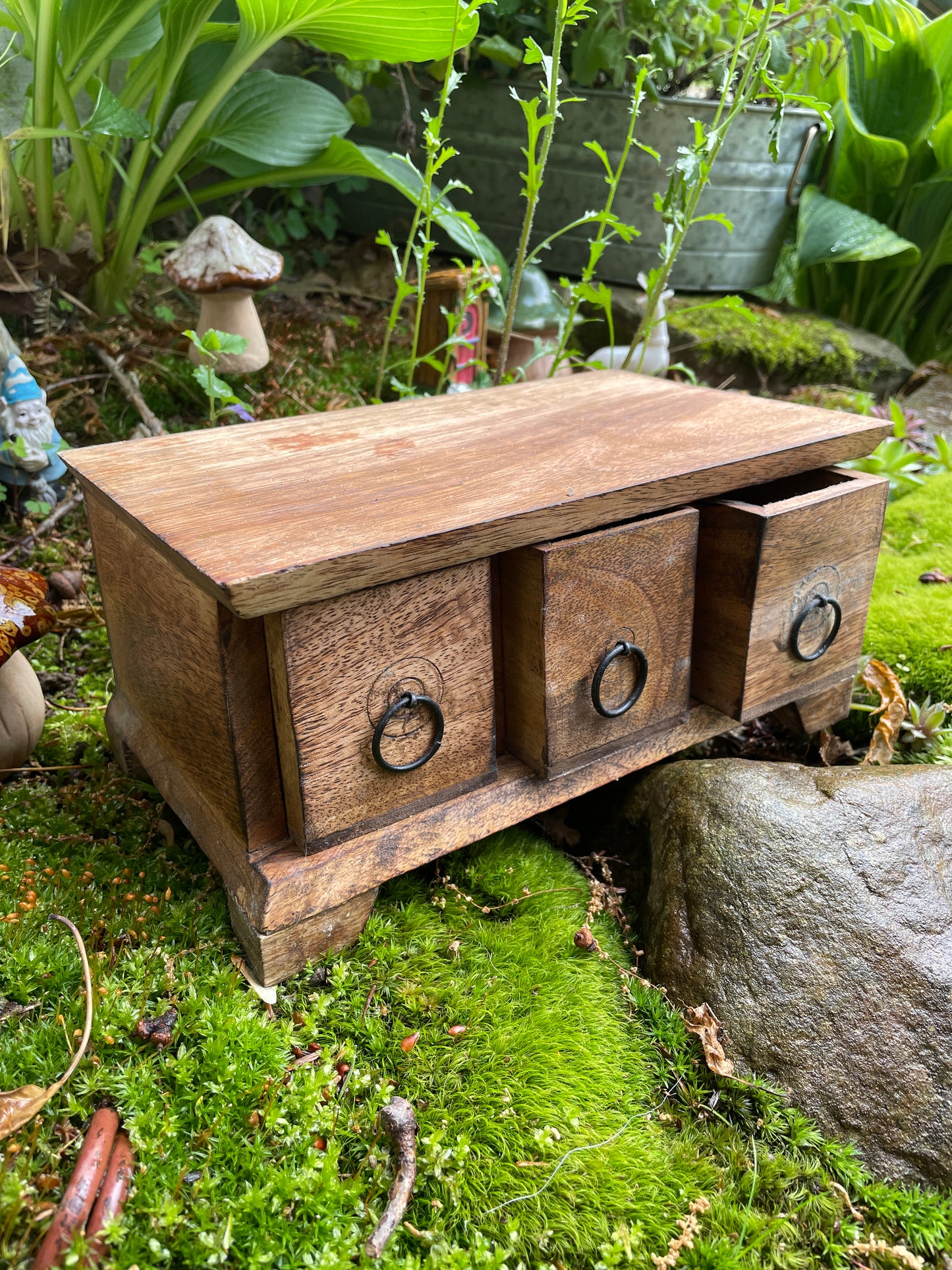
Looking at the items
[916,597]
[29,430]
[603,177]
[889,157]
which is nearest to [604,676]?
[916,597]

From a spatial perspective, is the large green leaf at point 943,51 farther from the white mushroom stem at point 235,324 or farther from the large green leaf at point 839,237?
the white mushroom stem at point 235,324

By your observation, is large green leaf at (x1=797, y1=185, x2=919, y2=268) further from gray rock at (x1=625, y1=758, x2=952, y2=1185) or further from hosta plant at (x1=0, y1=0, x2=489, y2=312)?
gray rock at (x1=625, y1=758, x2=952, y2=1185)

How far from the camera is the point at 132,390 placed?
263cm

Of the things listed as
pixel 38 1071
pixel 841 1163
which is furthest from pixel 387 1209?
pixel 841 1163

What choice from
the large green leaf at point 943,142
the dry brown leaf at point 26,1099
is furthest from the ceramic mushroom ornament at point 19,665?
the large green leaf at point 943,142

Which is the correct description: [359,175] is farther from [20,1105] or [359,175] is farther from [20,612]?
[20,1105]

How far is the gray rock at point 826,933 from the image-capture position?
133cm

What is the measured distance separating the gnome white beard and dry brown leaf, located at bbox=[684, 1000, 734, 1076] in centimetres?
191

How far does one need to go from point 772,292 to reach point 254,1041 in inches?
168

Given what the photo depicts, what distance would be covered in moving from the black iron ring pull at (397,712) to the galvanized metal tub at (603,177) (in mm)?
2827

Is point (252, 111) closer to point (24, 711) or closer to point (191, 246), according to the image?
point (191, 246)

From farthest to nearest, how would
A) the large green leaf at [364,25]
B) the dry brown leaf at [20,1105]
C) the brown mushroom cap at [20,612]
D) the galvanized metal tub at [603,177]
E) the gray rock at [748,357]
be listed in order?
the gray rock at [748,357] → the galvanized metal tub at [603,177] → the large green leaf at [364,25] → the brown mushroom cap at [20,612] → the dry brown leaf at [20,1105]

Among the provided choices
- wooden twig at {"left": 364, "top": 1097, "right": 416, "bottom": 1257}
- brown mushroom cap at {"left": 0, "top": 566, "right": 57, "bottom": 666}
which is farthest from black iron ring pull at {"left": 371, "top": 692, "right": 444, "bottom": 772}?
brown mushroom cap at {"left": 0, "top": 566, "right": 57, "bottom": 666}

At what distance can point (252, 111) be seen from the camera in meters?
2.79
